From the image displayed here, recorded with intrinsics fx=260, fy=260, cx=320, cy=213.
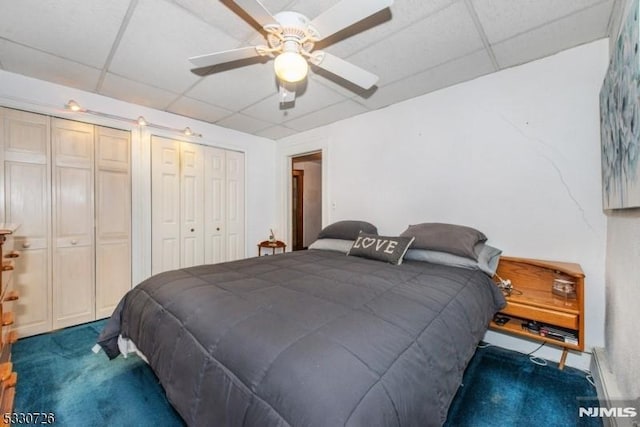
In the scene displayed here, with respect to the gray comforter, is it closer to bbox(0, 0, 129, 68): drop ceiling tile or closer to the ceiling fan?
the ceiling fan

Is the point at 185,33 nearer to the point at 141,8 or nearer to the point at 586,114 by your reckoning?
the point at 141,8

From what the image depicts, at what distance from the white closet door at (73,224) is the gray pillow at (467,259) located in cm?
329

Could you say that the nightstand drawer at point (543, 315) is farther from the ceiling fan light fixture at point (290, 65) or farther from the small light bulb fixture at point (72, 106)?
the small light bulb fixture at point (72, 106)

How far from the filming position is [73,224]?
2684 millimetres

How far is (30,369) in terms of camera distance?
1.91 metres

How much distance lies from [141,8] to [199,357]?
204 cm

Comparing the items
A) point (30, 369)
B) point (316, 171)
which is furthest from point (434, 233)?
point (316, 171)

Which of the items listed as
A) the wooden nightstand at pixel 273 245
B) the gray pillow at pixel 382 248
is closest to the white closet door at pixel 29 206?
the wooden nightstand at pixel 273 245

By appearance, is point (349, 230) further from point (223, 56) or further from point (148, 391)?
point (148, 391)

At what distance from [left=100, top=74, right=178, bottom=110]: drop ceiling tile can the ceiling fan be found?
1.34 meters

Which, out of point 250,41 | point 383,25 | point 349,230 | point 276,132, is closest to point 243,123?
point 276,132

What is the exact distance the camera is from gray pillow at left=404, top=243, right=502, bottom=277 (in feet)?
6.70

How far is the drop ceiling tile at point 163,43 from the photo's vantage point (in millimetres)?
1674

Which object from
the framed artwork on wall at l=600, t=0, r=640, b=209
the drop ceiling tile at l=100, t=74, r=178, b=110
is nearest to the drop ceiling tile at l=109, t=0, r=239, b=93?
the drop ceiling tile at l=100, t=74, r=178, b=110
